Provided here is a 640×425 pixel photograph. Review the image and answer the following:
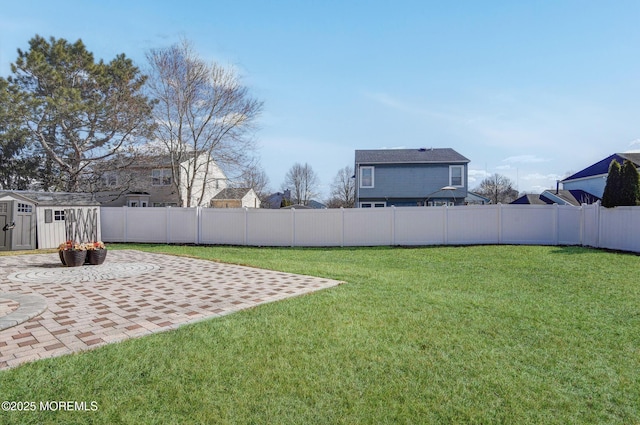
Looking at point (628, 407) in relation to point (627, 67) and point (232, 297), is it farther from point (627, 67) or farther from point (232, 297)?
point (627, 67)

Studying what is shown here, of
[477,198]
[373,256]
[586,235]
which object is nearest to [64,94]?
[373,256]

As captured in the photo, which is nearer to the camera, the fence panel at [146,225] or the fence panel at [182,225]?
the fence panel at [182,225]

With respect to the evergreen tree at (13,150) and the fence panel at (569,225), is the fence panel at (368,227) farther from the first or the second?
the evergreen tree at (13,150)

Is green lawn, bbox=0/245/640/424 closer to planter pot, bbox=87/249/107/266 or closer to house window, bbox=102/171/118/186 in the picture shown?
planter pot, bbox=87/249/107/266

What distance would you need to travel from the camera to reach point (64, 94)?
17547 millimetres

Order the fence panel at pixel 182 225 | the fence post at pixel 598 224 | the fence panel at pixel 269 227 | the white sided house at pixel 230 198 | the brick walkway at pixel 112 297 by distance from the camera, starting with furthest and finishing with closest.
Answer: the white sided house at pixel 230 198, the fence panel at pixel 182 225, the fence panel at pixel 269 227, the fence post at pixel 598 224, the brick walkway at pixel 112 297

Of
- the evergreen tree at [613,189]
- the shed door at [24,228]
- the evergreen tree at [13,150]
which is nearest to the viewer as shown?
the evergreen tree at [613,189]

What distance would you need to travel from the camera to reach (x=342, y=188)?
44250 mm

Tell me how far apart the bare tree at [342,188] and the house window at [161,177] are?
22128 mm

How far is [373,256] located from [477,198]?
28735mm

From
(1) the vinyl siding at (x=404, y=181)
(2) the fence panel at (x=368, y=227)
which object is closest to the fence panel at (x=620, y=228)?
(2) the fence panel at (x=368, y=227)

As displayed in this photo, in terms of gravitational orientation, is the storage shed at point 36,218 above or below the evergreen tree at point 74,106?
below

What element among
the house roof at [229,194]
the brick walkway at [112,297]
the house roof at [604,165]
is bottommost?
the brick walkway at [112,297]

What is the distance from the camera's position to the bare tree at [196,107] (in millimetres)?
17156
